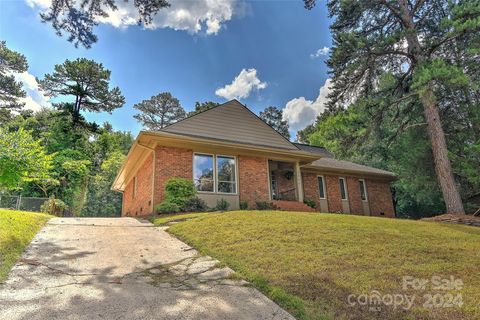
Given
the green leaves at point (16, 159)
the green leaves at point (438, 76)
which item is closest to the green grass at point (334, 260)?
the green leaves at point (16, 159)

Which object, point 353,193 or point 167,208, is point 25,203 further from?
point 353,193

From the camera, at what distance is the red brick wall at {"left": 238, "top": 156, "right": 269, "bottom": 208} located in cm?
1367

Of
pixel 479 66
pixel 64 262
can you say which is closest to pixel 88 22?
pixel 64 262

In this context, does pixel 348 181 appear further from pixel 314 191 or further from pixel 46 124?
pixel 46 124

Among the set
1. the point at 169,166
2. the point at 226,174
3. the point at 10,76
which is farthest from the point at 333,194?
the point at 10,76

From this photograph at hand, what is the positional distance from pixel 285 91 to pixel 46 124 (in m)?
21.9

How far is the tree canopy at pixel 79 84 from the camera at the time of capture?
26.4m

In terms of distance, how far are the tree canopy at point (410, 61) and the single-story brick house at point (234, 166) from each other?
3941 mm

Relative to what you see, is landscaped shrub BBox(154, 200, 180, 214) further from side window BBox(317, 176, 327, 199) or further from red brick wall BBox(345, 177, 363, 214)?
red brick wall BBox(345, 177, 363, 214)

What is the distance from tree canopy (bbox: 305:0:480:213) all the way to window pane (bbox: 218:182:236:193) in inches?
252

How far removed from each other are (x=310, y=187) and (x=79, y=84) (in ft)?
72.9

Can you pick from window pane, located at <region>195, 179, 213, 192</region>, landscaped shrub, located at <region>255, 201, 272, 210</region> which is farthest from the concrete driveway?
landscaped shrub, located at <region>255, 201, 272, 210</region>

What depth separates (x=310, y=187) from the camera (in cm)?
1747

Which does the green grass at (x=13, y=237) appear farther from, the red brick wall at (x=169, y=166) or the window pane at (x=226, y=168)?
the window pane at (x=226, y=168)
